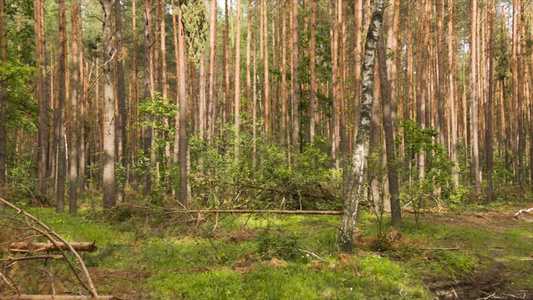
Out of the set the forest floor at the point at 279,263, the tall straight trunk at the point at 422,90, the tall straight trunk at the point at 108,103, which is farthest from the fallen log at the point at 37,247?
the tall straight trunk at the point at 422,90

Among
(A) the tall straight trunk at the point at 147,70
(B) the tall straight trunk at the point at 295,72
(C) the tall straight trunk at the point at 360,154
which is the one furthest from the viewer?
(B) the tall straight trunk at the point at 295,72

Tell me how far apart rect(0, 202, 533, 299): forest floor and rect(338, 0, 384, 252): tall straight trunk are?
1.55ft

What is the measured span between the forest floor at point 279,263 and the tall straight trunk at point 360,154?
472 mm

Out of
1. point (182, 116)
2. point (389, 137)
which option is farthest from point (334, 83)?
point (182, 116)

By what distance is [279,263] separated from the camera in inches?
311

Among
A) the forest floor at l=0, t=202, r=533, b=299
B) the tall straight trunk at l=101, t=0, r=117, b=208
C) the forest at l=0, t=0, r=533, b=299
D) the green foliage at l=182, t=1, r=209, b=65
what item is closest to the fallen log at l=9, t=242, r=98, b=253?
the forest at l=0, t=0, r=533, b=299

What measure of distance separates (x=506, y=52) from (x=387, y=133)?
2015cm

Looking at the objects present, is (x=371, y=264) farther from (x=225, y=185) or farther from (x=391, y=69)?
(x=391, y=69)

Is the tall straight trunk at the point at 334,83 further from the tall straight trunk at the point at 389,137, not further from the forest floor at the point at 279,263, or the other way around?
the forest floor at the point at 279,263

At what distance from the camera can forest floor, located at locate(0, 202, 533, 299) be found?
6.48m

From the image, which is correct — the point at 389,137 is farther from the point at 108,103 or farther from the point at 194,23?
the point at 108,103

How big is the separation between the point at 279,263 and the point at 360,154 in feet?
9.93

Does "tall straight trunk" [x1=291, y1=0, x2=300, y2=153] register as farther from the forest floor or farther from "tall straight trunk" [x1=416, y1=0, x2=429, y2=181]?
the forest floor

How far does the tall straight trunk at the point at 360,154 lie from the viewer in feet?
29.0
